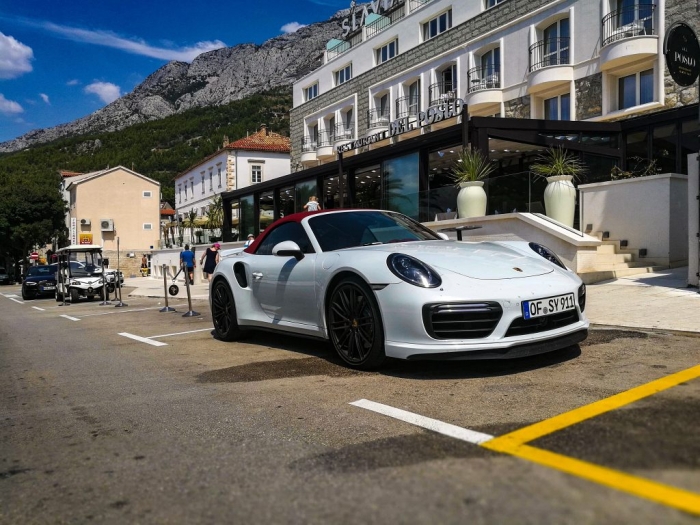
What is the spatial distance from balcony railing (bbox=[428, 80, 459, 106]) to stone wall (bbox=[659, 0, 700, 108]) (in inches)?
391

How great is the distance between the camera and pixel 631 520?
1805 millimetres

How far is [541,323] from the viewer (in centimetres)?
414

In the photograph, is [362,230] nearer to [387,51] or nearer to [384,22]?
[387,51]

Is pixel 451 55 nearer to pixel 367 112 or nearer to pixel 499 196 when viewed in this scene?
pixel 367 112

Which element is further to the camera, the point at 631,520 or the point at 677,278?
the point at 677,278

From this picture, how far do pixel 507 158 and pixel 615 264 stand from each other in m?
5.67

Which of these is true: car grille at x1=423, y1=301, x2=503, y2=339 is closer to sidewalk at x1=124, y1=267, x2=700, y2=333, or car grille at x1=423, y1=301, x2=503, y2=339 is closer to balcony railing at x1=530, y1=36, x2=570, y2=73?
sidewalk at x1=124, y1=267, x2=700, y2=333

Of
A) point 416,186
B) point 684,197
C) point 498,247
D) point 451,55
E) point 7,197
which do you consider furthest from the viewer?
point 7,197

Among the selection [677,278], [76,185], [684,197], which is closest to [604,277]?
[677,278]

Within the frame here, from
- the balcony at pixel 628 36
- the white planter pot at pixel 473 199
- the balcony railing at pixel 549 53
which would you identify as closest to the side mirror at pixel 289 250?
the white planter pot at pixel 473 199

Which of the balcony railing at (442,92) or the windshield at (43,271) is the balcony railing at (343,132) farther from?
the windshield at (43,271)

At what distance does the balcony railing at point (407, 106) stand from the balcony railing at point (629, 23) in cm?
1104

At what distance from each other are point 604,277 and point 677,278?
1331mm

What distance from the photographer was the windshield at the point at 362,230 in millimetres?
5297
